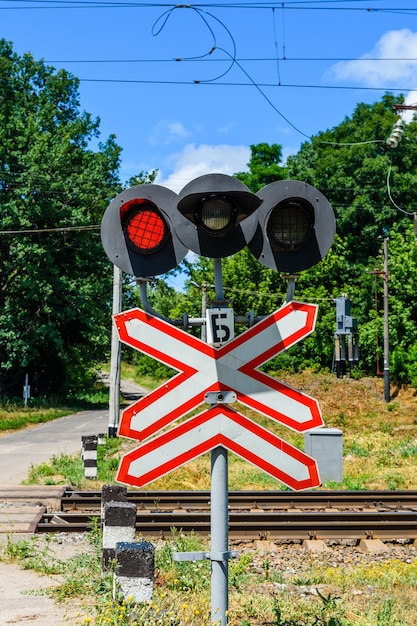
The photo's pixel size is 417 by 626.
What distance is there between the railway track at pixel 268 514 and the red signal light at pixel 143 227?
19.8 ft

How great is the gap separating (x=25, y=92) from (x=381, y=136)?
20.9m

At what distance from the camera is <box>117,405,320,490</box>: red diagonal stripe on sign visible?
409cm

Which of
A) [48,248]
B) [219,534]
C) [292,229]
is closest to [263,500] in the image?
[219,534]

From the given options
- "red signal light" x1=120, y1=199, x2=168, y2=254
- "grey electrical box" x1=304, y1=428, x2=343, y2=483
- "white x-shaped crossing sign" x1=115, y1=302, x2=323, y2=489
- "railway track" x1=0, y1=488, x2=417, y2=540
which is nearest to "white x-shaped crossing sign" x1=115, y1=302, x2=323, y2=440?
"white x-shaped crossing sign" x1=115, y1=302, x2=323, y2=489

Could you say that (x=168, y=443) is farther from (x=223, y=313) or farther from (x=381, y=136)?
(x=381, y=136)

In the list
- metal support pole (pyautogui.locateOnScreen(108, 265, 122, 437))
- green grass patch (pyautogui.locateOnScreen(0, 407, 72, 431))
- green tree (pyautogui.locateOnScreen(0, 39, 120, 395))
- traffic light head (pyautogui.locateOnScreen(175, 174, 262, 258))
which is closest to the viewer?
traffic light head (pyautogui.locateOnScreen(175, 174, 262, 258))

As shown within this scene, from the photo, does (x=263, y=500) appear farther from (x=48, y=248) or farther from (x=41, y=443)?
(x=48, y=248)

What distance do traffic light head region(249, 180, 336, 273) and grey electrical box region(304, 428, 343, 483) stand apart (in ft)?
35.8

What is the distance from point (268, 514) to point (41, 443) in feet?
43.5

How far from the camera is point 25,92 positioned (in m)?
43.2

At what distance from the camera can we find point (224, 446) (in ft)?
13.5

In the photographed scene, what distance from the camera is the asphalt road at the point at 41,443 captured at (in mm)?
16794

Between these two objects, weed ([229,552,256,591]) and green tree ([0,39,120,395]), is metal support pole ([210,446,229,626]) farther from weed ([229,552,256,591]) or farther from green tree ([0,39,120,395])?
green tree ([0,39,120,395])

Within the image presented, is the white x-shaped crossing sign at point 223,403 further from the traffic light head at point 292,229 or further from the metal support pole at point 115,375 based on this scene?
the metal support pole at point 115,375
